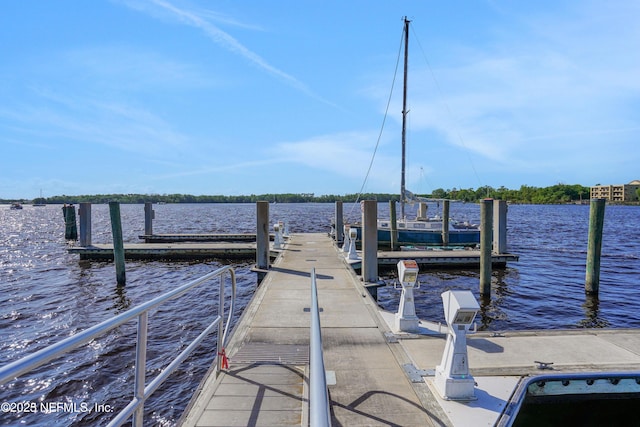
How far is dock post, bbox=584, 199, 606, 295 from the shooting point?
12.2 metres

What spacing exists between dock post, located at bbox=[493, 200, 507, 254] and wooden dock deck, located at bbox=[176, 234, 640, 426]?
33.3 feet

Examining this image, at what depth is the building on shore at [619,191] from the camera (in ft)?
614

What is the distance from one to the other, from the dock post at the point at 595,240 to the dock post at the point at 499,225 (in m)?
3.83

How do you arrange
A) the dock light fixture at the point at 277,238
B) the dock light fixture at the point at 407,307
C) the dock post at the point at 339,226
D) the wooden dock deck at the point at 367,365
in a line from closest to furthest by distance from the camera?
the wooden dock deck at the point at 367,365, the dock light fixture at the point at 407,307, the dock light fixture at the point at 277,238, the dock post at the point at 339,226

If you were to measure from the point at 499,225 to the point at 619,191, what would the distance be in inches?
8661

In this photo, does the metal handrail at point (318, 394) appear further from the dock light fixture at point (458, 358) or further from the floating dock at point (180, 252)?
the floating dock at point (180, 252)

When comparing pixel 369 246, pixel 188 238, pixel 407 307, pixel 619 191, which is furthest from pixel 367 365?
pixel 619 191

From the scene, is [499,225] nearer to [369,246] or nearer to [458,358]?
[369,246]

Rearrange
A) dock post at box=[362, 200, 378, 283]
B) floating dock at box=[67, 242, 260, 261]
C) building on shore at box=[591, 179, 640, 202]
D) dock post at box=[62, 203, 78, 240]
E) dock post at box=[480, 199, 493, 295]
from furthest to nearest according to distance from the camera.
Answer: building on shore at box=[591, 179, 640, 202] < dock post at box=[62, 203, 78, 240] < floating dock at box=[67, 242, 260, 261] < dock post at box=[480, 199, 493, 295] < dock post at box=[362, 200, 378, 283]

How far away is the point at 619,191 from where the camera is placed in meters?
191

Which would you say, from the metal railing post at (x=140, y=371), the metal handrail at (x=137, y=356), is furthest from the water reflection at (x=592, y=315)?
the metal railing post at (x=140, y=371)

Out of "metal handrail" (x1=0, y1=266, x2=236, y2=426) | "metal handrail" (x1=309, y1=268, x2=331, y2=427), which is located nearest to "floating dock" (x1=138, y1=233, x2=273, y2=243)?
"metal handrail" (x1=0, y1=266, x2=236, y2=426)

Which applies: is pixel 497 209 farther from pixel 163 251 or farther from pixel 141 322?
pixel 141 322

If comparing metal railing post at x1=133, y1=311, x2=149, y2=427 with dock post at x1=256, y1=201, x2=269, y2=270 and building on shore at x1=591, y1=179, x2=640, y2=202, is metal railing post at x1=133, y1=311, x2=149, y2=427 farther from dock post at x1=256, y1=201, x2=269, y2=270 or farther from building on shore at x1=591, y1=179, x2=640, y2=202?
building on shore at x1=591, y1=179, x2=640, y2=202
